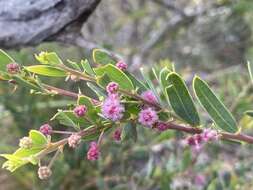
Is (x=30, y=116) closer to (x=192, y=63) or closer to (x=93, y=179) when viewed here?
(x=93, y=179)

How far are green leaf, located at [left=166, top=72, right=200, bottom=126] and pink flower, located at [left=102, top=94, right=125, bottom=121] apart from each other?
0.08 meters

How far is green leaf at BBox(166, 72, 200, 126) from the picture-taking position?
2.54 feet

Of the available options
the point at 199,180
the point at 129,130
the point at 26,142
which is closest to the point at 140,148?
the point at 199,180

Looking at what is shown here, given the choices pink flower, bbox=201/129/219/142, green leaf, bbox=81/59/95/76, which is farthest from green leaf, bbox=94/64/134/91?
pink flower, bbox=201/129/219/142

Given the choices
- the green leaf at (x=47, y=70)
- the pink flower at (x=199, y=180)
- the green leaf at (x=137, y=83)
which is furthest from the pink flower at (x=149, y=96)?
the pink flower at (x=199, y=180)

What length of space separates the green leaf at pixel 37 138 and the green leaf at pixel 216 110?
23cm

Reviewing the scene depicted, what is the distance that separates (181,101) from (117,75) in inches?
4.0

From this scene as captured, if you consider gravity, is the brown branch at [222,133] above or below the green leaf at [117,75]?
below

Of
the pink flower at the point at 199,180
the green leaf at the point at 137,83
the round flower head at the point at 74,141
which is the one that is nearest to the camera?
the round flower head at the point at 74,141

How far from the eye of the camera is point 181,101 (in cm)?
79

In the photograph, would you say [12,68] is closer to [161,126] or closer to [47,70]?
[47,70]

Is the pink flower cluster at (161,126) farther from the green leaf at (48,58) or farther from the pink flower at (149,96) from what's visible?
the green leaf at (48,58)

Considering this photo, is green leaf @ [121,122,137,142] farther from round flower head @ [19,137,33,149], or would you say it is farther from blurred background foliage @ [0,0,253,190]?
blurred background foliage @ [0,0,253,190]

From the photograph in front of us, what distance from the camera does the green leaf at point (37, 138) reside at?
717 mm
